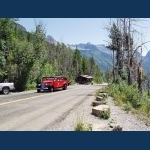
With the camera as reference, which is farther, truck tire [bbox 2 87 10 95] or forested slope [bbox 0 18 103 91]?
forested slope [bbox 0 18 103 91]

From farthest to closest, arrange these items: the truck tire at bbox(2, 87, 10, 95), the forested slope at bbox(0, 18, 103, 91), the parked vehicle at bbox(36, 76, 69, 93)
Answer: the forested slope at bbox(0, 18, 103, 91) → the parked vehicle at bbox(36, 76, 69, 93) → the truck tire at bbox(2, 87, 10, 95)

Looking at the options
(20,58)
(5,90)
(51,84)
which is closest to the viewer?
(5,90)

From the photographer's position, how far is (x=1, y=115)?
511 inches

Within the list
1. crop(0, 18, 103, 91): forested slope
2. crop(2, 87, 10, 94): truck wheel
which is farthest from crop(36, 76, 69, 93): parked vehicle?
crop(2, 87, 10, 94): truck wheel

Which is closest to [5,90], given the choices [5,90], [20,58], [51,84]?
[5,90]

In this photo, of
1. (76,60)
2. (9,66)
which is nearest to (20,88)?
(9,66)

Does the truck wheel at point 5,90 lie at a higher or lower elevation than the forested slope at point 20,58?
lower

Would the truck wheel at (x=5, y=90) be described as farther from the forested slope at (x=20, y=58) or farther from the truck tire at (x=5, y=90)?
the forested slope at (x=20, y=58)

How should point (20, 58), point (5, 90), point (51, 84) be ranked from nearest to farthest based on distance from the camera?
point (5, 90) → point (51, 84) → point (20, 58)

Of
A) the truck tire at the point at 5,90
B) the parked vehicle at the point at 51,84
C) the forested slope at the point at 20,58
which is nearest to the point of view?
the truck tire at the point at 5,90

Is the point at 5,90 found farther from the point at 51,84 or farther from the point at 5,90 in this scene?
the point at 51,84

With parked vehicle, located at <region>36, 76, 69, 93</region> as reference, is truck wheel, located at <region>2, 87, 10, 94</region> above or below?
below

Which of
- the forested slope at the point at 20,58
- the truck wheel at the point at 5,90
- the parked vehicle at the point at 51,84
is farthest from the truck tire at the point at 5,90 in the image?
the forested slope at the point at 20,58

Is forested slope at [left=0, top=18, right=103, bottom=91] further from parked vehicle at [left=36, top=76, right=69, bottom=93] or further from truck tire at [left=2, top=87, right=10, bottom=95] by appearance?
truck tire at [left=2, top=87, right=10, bottom=95]
